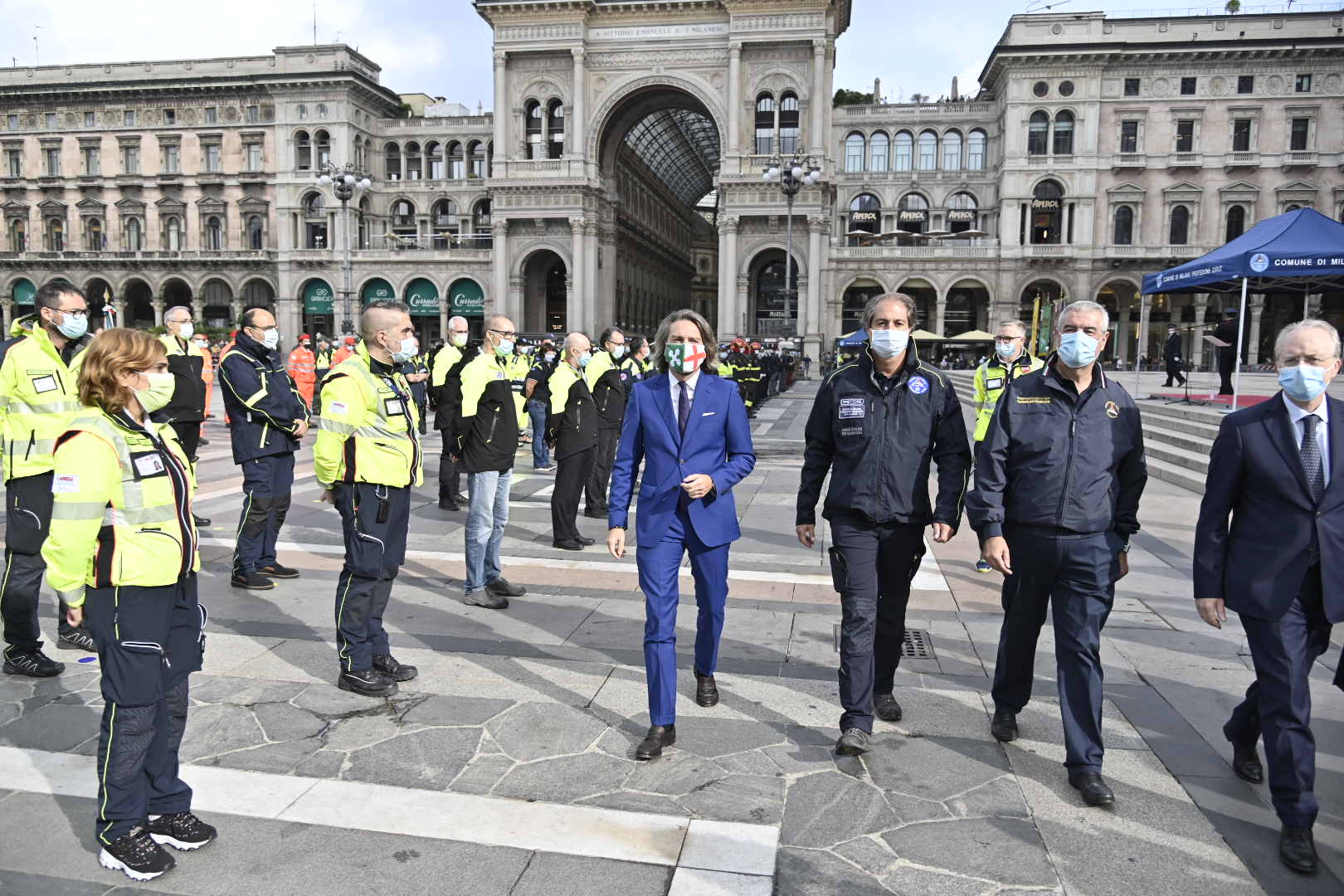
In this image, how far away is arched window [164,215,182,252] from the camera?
60.7 meters

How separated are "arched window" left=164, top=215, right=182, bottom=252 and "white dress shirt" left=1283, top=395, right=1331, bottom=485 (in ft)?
225

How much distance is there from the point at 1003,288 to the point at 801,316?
1268 centimetres

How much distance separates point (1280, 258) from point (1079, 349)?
511 inches

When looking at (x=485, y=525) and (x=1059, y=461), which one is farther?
(x=485, y=525)

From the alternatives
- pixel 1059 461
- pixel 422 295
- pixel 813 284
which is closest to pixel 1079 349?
pixel 1059 461

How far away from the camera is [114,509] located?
10.4 feet

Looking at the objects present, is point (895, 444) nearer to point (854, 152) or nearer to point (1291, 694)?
point (1291, 694)

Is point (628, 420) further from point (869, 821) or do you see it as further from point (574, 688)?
point (869, 821)

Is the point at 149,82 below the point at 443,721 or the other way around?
the other way around

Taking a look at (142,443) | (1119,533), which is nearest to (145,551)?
(142,443)

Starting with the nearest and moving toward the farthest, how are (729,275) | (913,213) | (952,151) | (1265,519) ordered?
1. (1265,519)
2. (729,275)
3. (952,151)
4. (913,213)

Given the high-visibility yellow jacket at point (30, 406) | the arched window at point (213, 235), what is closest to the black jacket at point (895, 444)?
the high-visibility yellow jacket at point (30, 406)

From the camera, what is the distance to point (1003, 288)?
172 ft

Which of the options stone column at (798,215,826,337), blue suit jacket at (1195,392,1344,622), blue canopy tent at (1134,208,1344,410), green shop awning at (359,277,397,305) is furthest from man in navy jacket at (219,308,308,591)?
green shop awning at (359,277,397,305)
